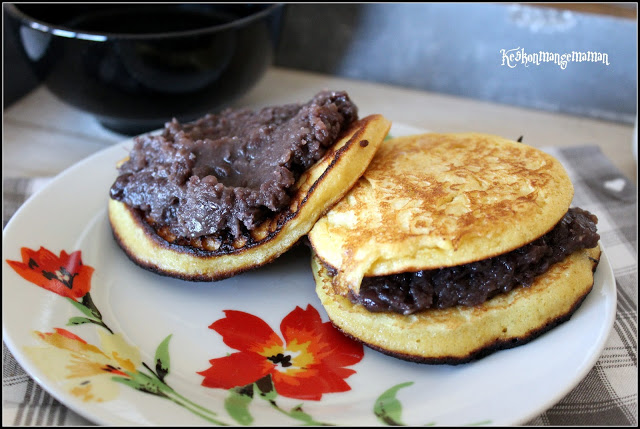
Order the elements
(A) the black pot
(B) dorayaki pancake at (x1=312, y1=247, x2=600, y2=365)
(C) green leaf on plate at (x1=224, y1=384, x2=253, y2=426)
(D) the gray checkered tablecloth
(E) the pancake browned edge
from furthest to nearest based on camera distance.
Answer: (A) the black pot, (E) the pancake browned edge, (B) dorayaki pancake at (x1=312, y1=247, x2=600, y2=365), (D) the gray checkered tablecloth, (C) green leaf on plate at (x1=224, y1=384, x2=253, y2=426)

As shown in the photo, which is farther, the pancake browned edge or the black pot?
the black pot

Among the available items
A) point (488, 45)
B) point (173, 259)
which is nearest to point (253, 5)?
point (488, 45)

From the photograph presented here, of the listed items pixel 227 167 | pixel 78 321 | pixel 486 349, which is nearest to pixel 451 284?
pixel 486 349

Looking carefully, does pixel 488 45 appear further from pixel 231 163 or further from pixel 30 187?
pixel 30 187

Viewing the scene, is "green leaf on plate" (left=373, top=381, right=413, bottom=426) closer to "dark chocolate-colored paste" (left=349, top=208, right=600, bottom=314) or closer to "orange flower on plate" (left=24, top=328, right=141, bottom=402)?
"dark chocolate-colored paste" (left=349, top=208, right=600, bottom=314)

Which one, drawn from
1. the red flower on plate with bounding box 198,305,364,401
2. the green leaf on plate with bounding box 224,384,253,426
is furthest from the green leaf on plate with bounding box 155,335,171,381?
the green leaf on plate with bounding box 224,384,253,426

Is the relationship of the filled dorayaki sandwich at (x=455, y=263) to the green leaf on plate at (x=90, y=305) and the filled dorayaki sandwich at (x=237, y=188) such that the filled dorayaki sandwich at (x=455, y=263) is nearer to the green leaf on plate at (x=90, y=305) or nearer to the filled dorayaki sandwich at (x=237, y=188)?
the filled dorayaki sandwich at (x=237, y=188)

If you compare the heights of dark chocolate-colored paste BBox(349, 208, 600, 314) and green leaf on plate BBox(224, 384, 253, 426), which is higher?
dark chocolate-colored paste BBox(349, 208, 600, 314)
